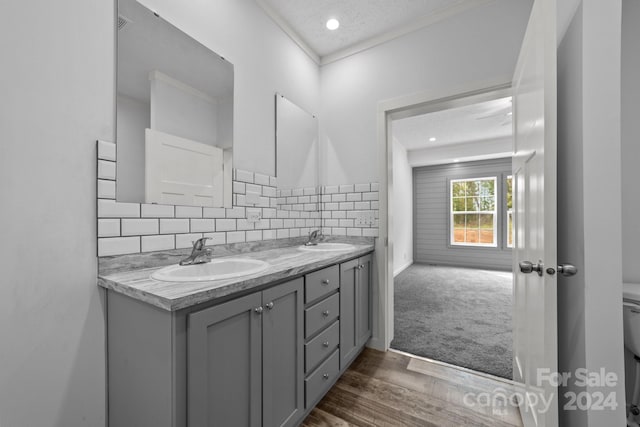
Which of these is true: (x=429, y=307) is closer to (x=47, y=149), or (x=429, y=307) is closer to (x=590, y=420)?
(x=590, y=420)

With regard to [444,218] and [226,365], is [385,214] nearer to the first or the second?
[226,365]

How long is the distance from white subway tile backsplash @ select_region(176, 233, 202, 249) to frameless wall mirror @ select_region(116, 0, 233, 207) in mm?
179

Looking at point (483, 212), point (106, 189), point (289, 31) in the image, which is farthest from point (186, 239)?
point (483, 212)

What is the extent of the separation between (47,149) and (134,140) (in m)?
0.31

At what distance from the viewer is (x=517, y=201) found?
1522mm

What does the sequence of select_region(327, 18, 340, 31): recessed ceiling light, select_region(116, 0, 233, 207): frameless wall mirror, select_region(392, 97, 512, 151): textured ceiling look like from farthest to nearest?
select_region(392, 97, 512, 151): textured ceiling, select_region(327, 18, 340, 31): recessed ceiling light, select_region(116, 0, 233, 207): frameless wall mirror

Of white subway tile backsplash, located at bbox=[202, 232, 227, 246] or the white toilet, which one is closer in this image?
the white toilet

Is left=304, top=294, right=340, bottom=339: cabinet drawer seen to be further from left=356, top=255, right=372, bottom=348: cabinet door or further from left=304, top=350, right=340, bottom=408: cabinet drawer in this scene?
left=356, top=255, right=372, bottom=348: cabinet door

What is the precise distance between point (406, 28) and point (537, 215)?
76.8 inches

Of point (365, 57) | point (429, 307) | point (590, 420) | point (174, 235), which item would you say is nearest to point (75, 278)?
point (174, 235)

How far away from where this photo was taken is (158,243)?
129 cm

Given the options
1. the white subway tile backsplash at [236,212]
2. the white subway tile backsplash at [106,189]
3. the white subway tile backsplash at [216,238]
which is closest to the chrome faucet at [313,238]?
the white subway tile backsplash at [236,212]

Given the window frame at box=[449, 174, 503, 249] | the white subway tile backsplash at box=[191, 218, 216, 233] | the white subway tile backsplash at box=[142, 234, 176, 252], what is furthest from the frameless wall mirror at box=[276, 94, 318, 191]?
the window frame at box=[449, 174, 503, 249]

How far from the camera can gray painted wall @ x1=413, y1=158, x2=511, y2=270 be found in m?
5.54
